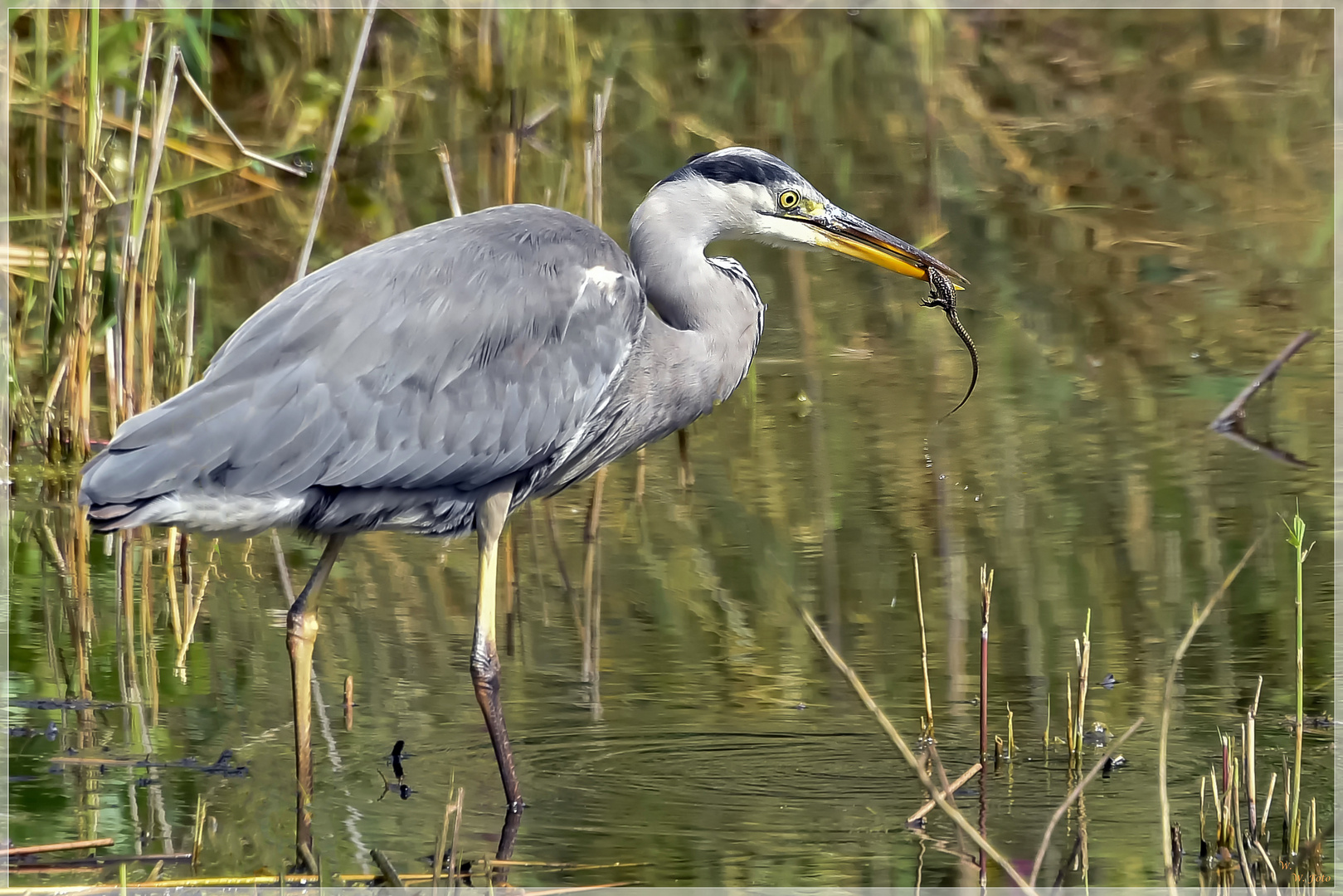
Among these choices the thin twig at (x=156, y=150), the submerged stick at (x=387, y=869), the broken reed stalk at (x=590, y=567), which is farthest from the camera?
the thin twig at (x=156, y=150)

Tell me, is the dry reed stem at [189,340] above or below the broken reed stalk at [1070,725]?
above

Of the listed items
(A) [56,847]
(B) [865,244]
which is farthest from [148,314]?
(A) [56,847]

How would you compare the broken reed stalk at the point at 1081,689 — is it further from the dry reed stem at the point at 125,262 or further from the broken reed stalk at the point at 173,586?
the dry reed stem at the point at 125,262

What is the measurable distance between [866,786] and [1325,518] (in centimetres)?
231

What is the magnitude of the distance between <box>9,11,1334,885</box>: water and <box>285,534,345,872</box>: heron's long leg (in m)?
0.05

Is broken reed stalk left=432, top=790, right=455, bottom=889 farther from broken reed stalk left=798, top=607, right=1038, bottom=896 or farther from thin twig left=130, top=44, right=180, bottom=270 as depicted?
thin twig left=130, top=44, right=180, bottom=270

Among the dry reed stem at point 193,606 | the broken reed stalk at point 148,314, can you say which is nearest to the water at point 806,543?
the dry reed stem at point 193,606

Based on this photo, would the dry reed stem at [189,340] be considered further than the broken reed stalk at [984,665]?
Yes

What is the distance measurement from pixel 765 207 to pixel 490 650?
1.42m

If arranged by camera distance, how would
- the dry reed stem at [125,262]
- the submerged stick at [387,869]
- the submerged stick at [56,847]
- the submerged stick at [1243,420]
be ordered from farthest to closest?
the submerged stick at [1243,420], the dry reed stem at [125,262], the submerged stick at [56,847], the submerged stick at [387,869]

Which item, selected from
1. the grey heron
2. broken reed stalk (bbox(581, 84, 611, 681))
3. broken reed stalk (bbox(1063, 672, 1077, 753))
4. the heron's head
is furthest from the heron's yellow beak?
broken reed stalk (bbox(1063, 672, 1077, 753))

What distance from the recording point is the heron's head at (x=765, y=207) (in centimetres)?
523

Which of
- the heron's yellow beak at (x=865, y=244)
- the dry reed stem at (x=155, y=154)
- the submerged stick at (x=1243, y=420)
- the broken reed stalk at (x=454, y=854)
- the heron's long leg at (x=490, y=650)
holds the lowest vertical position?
the broken reed stalk at (x=454, y=854)

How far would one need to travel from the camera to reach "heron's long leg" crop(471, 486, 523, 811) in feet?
14.4
